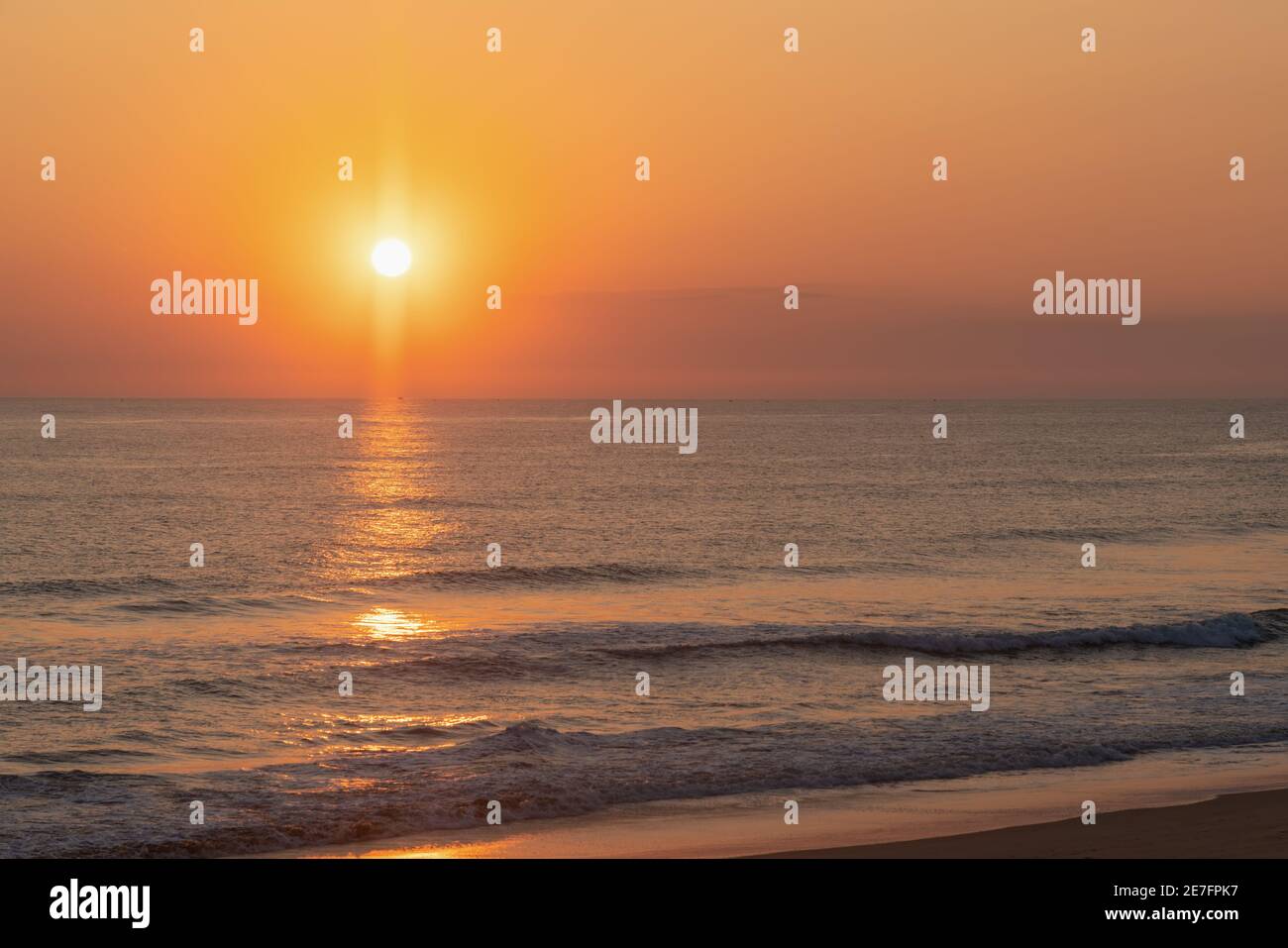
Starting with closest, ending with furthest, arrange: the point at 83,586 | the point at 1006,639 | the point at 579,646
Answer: the point at 579,646, the point at 1006,639, the point at 83,586

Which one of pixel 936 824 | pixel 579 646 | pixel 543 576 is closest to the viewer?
pixel 936 824

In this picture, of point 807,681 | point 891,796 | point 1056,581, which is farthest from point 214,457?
point 891,796

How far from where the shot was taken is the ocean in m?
18.4

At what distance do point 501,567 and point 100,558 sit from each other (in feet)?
48.0

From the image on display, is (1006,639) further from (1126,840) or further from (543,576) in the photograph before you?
(543,576)

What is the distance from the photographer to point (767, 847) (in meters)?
15.0

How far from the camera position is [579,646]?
99.2 ft

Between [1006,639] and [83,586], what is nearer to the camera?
[1006,639]

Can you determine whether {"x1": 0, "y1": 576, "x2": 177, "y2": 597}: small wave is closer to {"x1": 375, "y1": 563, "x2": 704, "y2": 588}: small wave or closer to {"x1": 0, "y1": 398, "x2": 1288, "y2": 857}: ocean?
{"x1": 0, "y1": 398, "x2": 1288, "y2": 857}: ocean

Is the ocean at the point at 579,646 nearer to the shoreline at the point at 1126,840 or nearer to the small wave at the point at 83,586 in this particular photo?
the small wave at the point at 83,586

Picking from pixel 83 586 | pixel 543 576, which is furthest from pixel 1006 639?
pixel 83 586

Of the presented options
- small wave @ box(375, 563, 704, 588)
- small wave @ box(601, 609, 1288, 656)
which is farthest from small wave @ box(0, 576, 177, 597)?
small wave @ box(601, 609, 1288, 656)

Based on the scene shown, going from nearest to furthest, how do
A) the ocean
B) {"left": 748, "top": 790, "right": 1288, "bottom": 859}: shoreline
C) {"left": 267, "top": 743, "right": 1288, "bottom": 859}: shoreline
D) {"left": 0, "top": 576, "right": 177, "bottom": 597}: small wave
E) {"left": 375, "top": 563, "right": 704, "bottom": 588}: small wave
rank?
{"left": 748, "top": 790, "right": 1288, "bottom": 859}: shoreline, {"left": 267, "top": 743, "right": 1288, "bottom": 859}: shoreline, the ocean, {"left": 0, "top": 576, "right": 177, "bottom": 597}: small wave, {"left": 375, "top": 563, "right": 704, "bottom": 588}: small wave

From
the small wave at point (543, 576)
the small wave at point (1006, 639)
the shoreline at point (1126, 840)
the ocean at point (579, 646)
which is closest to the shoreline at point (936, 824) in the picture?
the shoreline at point (1126, 840)
